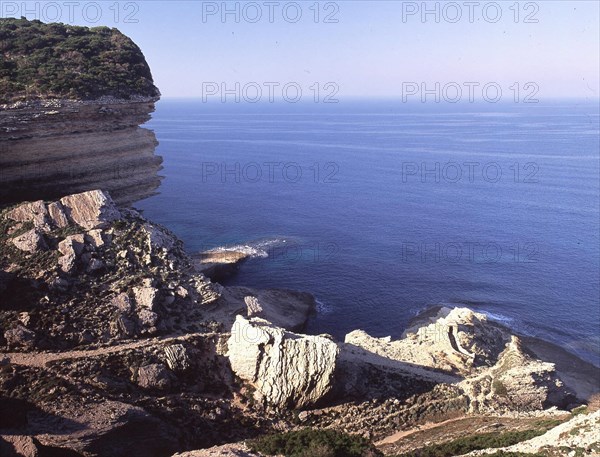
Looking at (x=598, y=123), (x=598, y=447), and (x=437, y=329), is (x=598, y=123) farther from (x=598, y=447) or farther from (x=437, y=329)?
(x=598, y=447)

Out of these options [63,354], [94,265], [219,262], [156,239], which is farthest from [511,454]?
[219,262]

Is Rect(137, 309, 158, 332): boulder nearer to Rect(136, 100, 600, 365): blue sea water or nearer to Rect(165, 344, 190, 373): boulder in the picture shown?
Rect(165, 344, 190, 373): boulder

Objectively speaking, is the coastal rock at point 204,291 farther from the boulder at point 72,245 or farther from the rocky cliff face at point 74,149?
the rocky cliff face at point 74,149

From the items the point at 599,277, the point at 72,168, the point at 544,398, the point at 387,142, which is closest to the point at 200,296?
the point at 72,168

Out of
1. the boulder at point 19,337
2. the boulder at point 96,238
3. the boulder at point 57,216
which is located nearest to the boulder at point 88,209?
the boulder at point 57,216

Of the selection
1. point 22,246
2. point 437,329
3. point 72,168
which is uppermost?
point 72,168

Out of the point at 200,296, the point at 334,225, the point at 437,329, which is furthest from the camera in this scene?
the point at 334,225

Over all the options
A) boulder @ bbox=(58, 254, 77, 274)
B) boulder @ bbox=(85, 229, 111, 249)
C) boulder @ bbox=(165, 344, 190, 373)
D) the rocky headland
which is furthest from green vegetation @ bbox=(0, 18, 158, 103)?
boulder @ bbox=(165, 344, 190, 373)
